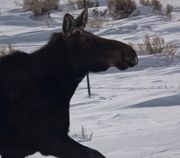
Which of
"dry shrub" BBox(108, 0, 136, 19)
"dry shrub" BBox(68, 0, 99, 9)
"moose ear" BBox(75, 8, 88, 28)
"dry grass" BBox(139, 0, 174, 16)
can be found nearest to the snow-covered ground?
"dry grass" BBox(139, 0, 174, 16)

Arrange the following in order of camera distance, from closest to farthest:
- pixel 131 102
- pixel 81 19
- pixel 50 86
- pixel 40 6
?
pixel 50 86 → pixel 81 19 → pixel 131 102 → pixel 40 6

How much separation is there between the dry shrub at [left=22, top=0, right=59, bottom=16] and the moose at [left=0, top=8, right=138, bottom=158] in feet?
49.7

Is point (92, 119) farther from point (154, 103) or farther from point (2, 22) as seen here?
point (2, 22)

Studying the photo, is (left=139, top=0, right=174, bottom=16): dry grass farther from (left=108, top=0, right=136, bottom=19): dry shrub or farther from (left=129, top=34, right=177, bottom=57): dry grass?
(left=129, top=34, right=177, bottom=57): dry grass

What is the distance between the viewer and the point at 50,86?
6273 millimetres

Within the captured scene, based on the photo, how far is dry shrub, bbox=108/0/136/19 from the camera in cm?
2075

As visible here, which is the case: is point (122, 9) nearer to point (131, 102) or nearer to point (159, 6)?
point (159, 6)

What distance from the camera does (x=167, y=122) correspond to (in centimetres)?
891

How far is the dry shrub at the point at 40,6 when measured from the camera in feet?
70.5

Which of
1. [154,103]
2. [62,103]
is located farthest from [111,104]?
[62,103]

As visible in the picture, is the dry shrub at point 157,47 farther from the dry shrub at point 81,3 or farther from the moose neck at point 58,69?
the moose neck at point 58,69

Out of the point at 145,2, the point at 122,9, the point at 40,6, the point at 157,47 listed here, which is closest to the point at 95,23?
the point at 122,9

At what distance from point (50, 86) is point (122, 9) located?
49.0 feet

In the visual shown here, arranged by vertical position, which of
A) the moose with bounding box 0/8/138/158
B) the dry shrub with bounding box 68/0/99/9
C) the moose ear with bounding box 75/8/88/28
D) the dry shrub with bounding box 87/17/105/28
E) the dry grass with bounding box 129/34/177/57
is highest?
the moose ear with bounding box 75/8/88/28
